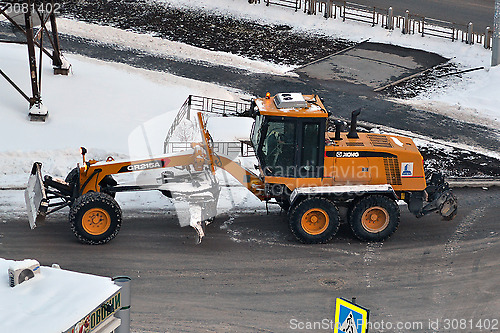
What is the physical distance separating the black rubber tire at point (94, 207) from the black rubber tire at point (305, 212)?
3.30m

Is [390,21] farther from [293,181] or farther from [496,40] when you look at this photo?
[293,181]

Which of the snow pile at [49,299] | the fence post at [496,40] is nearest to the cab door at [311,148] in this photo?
the snow pile at [49,299]

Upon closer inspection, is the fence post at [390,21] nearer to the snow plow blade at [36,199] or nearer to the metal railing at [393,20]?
the metal railing at [393,20]

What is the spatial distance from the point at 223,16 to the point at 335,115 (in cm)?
956

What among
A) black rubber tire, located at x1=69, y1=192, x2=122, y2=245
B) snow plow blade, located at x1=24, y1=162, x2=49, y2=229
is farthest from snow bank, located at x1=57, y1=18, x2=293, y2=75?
black rubber tire, located at x1=69, y1=192, x2=122, y2=245

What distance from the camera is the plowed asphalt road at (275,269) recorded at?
43.5 feet

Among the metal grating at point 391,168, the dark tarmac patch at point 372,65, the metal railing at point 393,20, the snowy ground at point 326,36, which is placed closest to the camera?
the metal grating at point 391,168

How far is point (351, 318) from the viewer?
8.92 m

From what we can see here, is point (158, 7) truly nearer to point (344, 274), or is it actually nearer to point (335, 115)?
point (335, 115)

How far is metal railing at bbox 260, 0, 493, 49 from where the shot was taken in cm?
2927

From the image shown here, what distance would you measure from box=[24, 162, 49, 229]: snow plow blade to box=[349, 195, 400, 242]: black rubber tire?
19.0 ft

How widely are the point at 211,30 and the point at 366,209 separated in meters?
15.6

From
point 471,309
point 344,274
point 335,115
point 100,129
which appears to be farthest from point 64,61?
point 471,309

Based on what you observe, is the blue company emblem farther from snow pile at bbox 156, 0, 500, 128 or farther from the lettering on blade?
snow pile at bbox 156, 0, 500, 128
